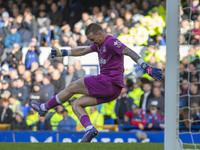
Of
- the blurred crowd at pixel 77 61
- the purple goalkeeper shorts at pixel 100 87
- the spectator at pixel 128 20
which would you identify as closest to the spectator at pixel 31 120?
the blurred crowd at pixel 77 61

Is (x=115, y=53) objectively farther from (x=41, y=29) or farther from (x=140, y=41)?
(x=41, y=29)

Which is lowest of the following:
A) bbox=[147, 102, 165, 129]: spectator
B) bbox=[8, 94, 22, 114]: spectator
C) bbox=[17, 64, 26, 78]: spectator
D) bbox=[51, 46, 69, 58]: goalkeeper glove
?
bbox=[147, 102, 165, 129]: spectator

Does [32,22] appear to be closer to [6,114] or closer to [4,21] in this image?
[4,21]

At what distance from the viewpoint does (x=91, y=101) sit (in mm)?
6352

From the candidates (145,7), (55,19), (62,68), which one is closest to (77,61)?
(62,68)

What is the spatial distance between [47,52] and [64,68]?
1.01 meters

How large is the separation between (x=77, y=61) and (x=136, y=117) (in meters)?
2.49

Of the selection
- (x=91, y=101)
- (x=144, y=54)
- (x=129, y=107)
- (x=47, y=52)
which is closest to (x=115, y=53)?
(x=91, y=101)

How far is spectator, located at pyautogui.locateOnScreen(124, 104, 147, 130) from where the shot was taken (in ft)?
33.0

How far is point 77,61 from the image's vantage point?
38.9ft

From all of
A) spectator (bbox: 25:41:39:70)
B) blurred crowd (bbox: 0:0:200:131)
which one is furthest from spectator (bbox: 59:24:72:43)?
spectator (bbox: 25:41:39:70)

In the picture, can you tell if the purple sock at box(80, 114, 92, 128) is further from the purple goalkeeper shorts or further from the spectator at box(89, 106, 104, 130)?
the spectator at box(89, 106, 104, 130)

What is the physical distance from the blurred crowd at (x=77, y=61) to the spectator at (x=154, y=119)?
0.07 feet

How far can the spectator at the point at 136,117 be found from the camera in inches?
396
